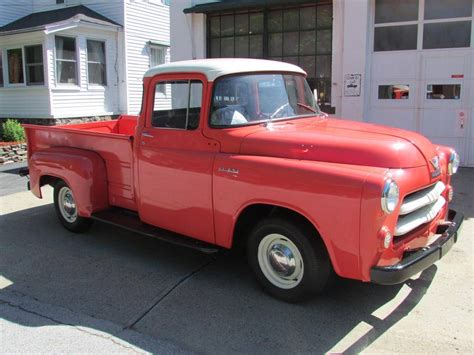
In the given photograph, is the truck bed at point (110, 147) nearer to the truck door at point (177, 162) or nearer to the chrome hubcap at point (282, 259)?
the truck door at point (177, 162)

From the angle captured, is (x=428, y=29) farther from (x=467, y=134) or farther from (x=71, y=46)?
(x=71, y=46)

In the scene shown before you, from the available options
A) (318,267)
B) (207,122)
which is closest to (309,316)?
(318,267)

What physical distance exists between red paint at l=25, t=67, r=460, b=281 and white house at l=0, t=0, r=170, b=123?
10195mm

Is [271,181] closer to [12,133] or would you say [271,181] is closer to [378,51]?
[378,51]

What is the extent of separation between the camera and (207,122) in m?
4.29

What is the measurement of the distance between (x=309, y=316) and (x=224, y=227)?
3.33ft

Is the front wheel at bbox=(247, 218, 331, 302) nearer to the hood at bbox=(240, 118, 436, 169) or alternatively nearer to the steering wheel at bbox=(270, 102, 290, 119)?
the hood at bbox=(240, 118, 436, 169)

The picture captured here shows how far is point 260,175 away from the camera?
3.79 meters

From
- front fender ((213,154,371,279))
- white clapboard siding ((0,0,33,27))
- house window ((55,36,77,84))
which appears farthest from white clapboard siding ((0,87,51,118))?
front fender ((213,154,371,279))

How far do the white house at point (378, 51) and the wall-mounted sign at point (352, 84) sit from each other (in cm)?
2

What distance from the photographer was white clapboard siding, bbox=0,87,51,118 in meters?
14.7

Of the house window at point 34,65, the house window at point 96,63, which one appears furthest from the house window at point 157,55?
the house window at point 34,65

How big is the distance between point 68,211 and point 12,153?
264 inches

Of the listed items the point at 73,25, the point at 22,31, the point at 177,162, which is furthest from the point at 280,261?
the point at 22,31
